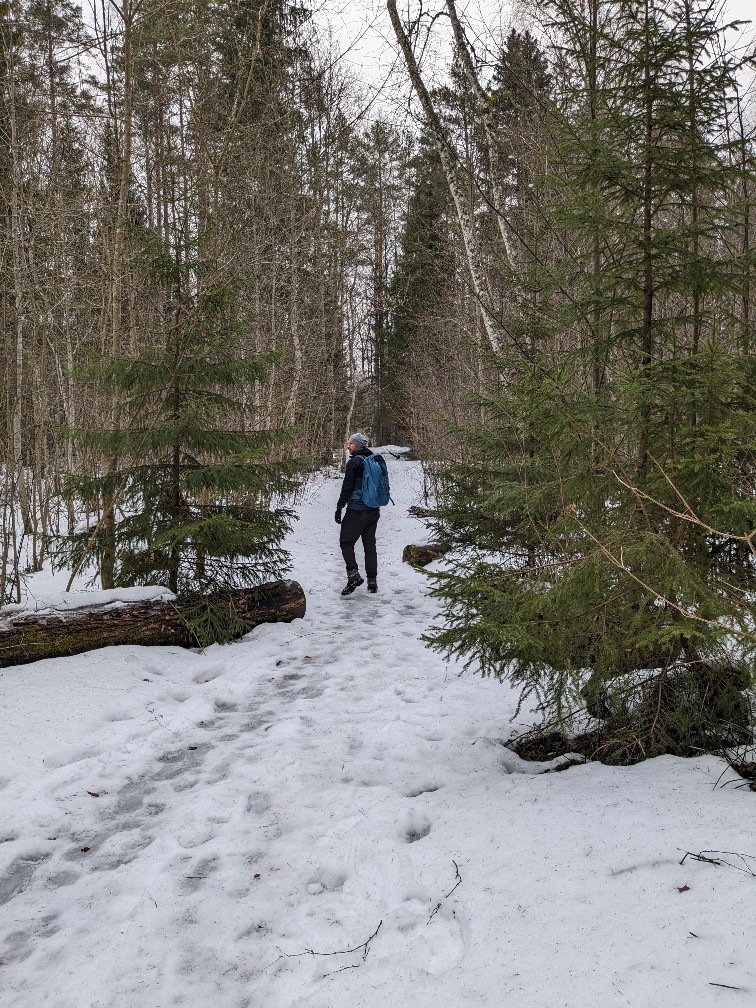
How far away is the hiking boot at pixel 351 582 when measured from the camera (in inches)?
308

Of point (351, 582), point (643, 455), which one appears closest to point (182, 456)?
point (351, 582)

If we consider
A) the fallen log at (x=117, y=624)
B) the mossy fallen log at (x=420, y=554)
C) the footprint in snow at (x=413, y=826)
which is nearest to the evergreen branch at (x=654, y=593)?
the footprint in snow at (x=413, y=826)

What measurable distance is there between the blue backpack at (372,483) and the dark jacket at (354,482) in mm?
66

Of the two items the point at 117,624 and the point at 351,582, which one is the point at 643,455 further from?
the point at 351,582

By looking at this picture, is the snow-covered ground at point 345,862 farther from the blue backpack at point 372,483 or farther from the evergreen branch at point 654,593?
the blue backpack at point 372,483

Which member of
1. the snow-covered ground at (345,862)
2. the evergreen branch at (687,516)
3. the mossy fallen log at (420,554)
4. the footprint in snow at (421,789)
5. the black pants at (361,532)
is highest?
the evergreen branch at (687,516)

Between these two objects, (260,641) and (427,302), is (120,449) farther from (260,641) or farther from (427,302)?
(427,302)

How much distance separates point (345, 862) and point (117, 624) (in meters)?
3.45

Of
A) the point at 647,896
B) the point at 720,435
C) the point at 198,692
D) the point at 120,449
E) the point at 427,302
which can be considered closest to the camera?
the point at 647,896

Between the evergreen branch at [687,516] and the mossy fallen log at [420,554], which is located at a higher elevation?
the evergreen branch at [687,516]

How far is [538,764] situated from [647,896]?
1.49 metres

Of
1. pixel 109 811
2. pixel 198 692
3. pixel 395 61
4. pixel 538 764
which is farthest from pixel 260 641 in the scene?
pixel 395 61

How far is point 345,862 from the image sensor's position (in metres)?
2.66

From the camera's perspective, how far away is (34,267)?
7.62 metres
